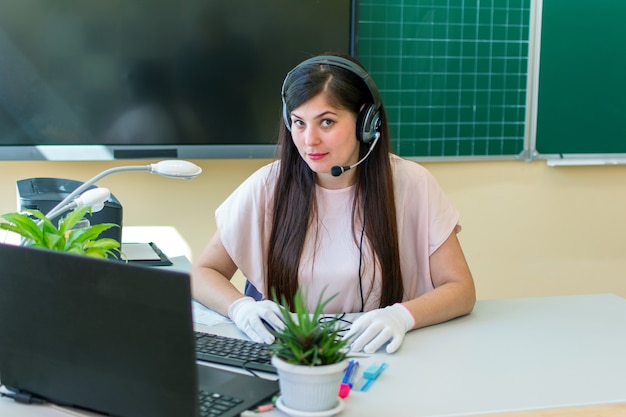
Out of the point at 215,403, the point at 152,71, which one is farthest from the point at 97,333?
the point at 152,71

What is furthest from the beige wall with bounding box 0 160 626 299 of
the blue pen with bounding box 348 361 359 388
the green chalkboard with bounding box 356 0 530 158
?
the blue pen with bounding box 348 361 359 388

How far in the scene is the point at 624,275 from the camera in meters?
3.42

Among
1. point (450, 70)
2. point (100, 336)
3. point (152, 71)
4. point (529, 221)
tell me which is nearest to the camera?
point (100, 336)

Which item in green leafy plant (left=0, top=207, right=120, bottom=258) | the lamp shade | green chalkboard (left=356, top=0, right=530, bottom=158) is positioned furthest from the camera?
green chalkboard (left=356, top=0, right=530, bottom=158)

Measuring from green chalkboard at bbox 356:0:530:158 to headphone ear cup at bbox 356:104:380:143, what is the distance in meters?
1.22

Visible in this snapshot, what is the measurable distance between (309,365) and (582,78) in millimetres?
2430

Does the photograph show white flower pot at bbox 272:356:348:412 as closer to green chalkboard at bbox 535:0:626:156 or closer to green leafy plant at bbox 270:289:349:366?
green leafy plant at bbox 270:289:349:366

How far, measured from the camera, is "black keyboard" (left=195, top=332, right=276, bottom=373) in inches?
53.7

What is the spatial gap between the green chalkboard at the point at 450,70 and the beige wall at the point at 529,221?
112 millimetres

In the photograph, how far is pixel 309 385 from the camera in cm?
112

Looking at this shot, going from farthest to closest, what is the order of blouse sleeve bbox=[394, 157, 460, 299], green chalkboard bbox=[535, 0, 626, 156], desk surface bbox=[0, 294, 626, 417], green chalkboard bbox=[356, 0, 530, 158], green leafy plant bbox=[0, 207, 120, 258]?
green chalkboard bbox=[535, 0, 626, 156] < green chalkboard bbox=[356, 0, 530, 158] < blouse sleeve bbox=[394, 157, 460, 299] < green leafy plant bbox=[0, 207, 120, 258] < desk surface bbox=[0, 294, 626, 417]

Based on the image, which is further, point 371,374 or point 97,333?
point 371,374

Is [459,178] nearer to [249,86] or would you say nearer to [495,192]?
[495,192]

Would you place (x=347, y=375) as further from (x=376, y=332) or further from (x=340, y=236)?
(x=340, y=236)
